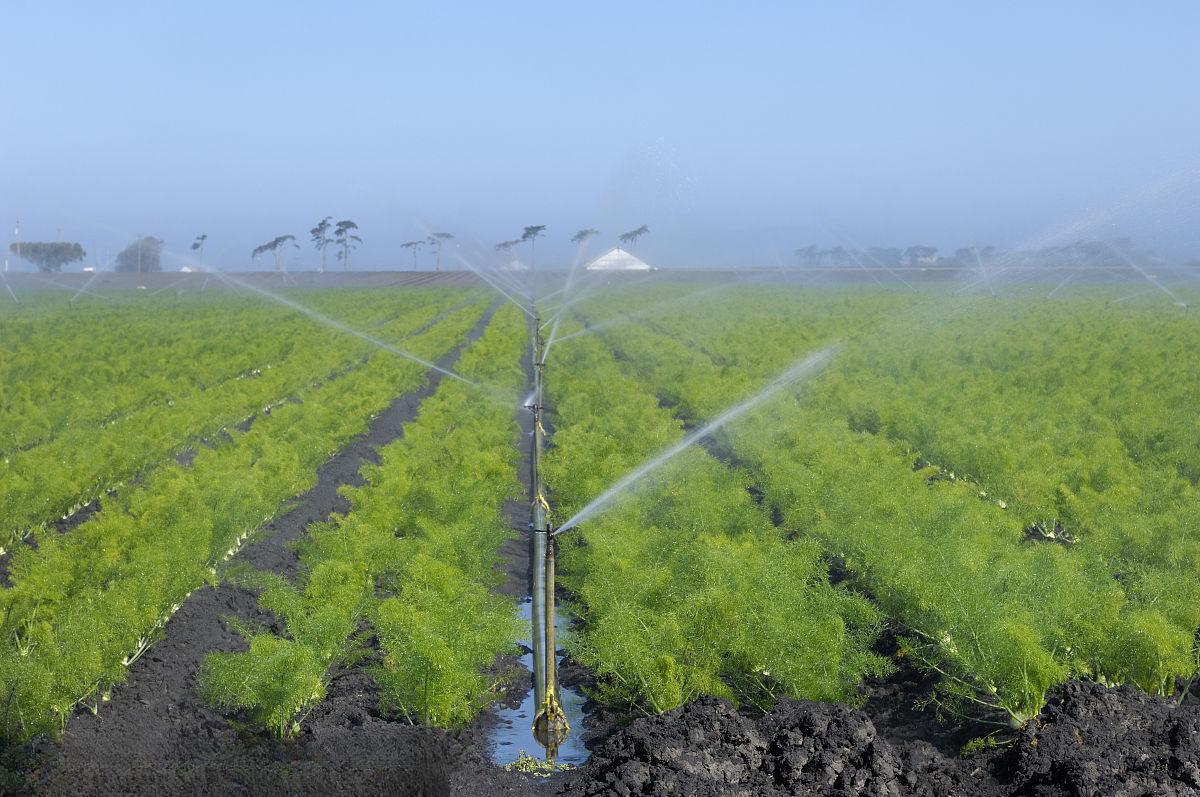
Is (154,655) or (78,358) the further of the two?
(78,358)

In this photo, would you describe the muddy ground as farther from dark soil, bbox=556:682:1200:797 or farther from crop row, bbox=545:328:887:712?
crop row, bbox=545:328:887:712

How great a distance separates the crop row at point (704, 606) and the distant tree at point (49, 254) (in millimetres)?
120005

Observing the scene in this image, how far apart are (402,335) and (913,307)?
2307cm

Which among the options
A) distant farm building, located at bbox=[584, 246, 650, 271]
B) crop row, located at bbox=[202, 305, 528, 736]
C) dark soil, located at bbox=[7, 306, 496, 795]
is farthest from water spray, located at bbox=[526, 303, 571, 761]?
distant farm building, located at bbox=[584, 246, 650, 271]

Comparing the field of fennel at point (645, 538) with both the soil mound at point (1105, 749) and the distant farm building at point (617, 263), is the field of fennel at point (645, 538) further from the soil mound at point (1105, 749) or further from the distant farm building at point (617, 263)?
the distant farm building at point (617, 263)

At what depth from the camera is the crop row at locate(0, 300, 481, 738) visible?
7980mm

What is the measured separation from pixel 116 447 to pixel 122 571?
651 cm

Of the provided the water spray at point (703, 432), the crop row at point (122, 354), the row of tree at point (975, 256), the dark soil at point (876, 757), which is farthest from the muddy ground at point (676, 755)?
the row of tree at point (975, 256)

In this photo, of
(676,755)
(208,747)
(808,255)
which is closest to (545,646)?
(208,747)

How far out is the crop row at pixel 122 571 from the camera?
7980mm

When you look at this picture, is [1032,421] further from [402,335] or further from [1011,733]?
[402,335]

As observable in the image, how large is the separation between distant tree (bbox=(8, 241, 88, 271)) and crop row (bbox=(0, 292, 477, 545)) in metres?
103

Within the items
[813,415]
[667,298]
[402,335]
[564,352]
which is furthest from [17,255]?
[813,415]

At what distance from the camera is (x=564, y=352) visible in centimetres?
3111
